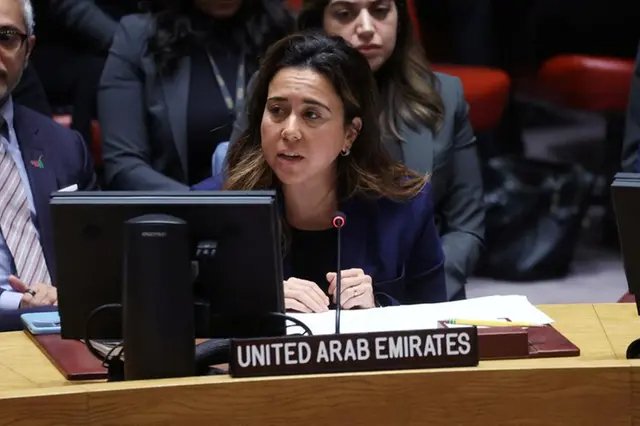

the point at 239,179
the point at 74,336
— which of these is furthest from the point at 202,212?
the point at 239,179

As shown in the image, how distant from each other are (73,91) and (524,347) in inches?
84.8

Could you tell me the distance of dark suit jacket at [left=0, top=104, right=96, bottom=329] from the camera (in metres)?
2.83

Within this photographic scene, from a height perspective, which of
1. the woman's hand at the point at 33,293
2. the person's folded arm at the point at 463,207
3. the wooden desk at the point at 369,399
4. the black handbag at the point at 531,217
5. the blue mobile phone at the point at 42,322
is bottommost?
the black handbag at the point at 531,217

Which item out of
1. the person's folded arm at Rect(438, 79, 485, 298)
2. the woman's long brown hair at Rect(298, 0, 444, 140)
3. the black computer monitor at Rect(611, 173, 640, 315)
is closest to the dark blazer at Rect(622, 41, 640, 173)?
the person's folded arm at Rect(438, 79, 485, 298)

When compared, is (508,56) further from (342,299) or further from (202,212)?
(202,212)

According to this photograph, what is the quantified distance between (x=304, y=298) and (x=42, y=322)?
41 centimetres

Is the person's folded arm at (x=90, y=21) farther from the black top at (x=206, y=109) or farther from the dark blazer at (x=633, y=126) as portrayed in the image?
the dark blazer at (x=633, y=126)

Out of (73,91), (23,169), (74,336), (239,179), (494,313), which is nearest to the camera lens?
(74,336)

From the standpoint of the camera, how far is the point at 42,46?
4.00 m

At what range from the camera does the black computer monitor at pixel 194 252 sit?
6.48ft

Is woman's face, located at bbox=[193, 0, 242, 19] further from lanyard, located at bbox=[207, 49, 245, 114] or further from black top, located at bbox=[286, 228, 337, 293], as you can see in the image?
black top, located at bbox=[286, 228, 337, 293]

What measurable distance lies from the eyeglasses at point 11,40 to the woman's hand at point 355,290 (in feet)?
2.73

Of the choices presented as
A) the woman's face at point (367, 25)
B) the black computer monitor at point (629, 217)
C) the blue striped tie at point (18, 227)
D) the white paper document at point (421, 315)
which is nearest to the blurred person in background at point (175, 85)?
the woman's face at point (367, 25)

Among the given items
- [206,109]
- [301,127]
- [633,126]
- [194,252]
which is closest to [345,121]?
[301,127]
